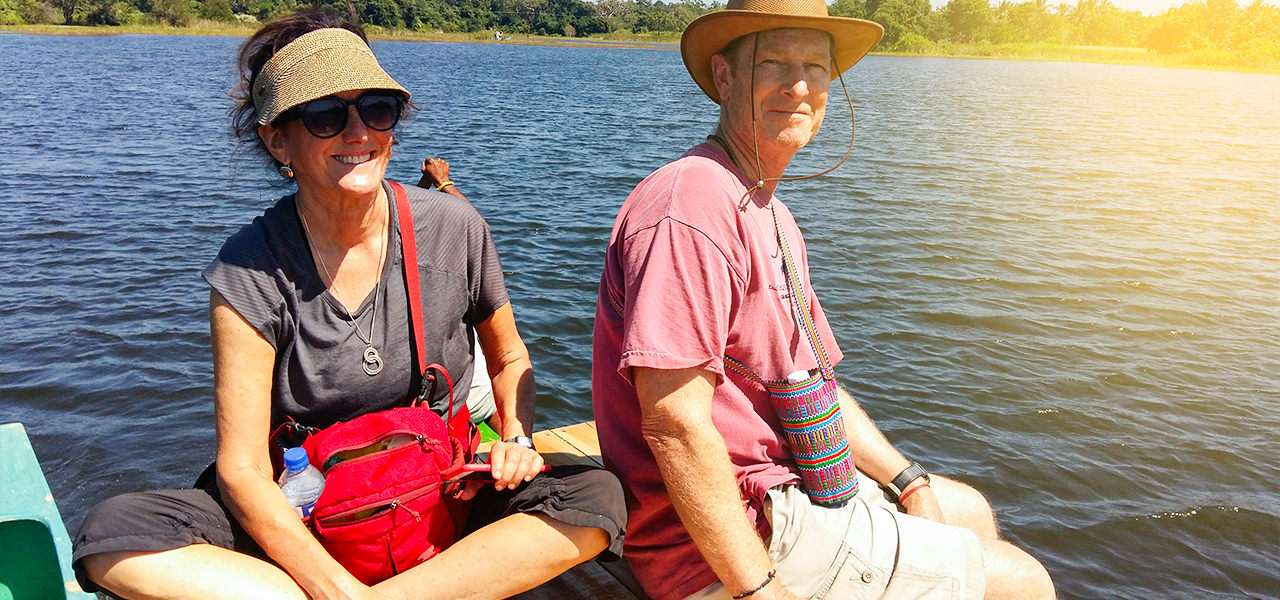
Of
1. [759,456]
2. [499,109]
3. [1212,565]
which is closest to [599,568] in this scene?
[759,456]

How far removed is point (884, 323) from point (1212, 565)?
4.12 metres

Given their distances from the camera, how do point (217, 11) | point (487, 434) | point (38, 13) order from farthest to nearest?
1. point (217, 11)
2. point (38, 13)
3. point (487, 434)

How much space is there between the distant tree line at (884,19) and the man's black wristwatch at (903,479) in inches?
3576

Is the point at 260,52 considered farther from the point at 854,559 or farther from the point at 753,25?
the point at 854,559

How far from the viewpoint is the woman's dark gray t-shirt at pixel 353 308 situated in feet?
8.06

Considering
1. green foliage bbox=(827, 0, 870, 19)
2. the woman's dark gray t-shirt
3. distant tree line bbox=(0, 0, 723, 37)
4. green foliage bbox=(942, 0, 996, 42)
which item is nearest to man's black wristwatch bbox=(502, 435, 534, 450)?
the woman's dark gray t-shirt

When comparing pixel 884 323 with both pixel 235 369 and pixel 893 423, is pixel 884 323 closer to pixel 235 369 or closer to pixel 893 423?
pixel 893 423

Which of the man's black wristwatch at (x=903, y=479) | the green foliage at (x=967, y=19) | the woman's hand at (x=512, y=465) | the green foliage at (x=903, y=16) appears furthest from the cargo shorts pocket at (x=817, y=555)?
the green foliage at (x=967, y=19)

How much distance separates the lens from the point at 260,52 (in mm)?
2580

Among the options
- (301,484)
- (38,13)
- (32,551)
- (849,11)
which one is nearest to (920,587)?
(301,484)

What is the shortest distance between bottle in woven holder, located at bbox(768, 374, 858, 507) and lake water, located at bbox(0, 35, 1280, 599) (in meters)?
1.85

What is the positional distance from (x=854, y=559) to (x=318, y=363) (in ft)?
5.16

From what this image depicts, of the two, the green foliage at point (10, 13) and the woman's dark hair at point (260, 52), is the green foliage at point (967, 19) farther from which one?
the woman's dark hair at point (260, 52)

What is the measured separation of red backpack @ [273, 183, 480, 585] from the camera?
2.38 m
